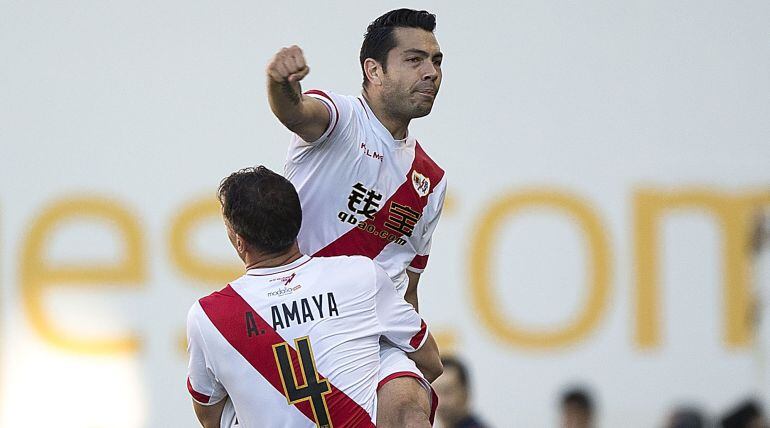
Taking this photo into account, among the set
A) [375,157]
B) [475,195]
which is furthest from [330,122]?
[475,195]

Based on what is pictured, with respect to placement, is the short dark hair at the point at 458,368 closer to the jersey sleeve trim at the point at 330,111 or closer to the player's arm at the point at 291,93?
the jersey sleeve trim at the point at 330,111

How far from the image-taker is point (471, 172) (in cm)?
709

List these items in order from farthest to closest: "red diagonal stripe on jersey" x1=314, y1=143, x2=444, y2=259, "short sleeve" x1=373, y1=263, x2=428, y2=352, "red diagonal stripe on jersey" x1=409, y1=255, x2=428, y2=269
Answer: "red diagonal stripe on jersey" x1=409, y1=255, x2=428, y2=269, "red diagonal stripe on jersey" x1=314, y1=143, x2=444, y2=259, "short sleeve" x1=373, y1=263, x2=428, y2=352

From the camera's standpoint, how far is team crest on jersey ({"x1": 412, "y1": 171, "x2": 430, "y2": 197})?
4055mm

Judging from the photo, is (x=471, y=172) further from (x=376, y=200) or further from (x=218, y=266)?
(x=376, y=200)

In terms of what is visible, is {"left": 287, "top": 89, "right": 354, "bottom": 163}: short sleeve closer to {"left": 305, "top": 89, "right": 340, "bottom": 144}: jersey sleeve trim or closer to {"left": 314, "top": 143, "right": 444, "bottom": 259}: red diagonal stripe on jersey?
{"left": 305, "top": 89, "right": 340, "bottom": 144}: jersey sleeve trim

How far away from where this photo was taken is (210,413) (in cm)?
354

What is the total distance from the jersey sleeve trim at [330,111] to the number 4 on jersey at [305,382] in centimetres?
71

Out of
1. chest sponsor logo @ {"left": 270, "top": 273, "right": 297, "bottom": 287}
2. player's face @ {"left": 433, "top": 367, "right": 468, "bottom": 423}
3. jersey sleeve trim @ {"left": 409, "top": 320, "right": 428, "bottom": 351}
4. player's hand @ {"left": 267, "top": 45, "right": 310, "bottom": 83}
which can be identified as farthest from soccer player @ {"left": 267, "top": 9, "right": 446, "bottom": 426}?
player's face @ {"left": 433, "top": 367, "right": 468, "bottom": 423}

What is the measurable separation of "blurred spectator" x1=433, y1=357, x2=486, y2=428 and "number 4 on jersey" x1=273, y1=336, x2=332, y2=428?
2.73 metres

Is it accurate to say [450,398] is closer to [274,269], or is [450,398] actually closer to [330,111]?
[330,111]

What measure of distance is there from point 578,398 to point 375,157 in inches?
138

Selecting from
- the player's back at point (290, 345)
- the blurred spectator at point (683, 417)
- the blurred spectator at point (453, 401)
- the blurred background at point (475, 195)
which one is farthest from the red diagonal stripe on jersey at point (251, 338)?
the blurred spectator at point (683, 417)

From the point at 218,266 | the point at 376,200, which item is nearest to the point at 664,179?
the point at 218,266
